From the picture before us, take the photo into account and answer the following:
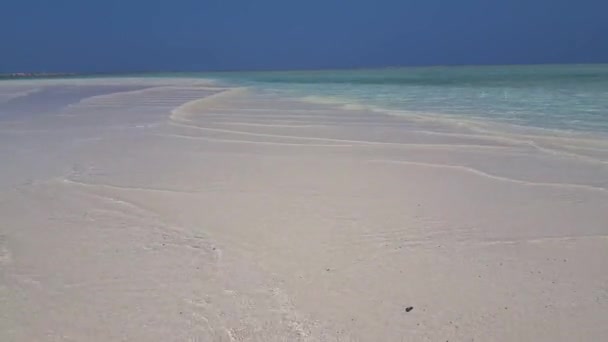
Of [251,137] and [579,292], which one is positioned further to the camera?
[251,137]

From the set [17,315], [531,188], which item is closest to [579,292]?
[531,188]

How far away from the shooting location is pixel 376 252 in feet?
9.70

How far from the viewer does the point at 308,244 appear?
310 cm

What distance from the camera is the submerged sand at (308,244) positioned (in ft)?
7.27

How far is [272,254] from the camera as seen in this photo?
296cm

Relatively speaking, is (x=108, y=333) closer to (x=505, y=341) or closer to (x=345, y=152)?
(x=505, y=341)

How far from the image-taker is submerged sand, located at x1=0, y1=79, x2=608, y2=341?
2.22 m

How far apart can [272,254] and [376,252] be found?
638 millimetres

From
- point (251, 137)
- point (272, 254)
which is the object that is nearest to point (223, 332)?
point (272, 254)

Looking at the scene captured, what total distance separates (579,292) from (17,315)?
2.76 metres

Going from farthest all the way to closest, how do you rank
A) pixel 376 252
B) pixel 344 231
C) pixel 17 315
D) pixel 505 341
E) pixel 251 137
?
pixel 251 137 → pixel 344 231 → pixel 376 252 → pixel 17 315 → pixel 505 341

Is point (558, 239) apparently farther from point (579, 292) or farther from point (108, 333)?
point (108, 333)

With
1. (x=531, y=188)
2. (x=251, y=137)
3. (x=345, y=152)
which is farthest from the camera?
(x=251, y=137)

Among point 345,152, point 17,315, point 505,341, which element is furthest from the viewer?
point 345,152
